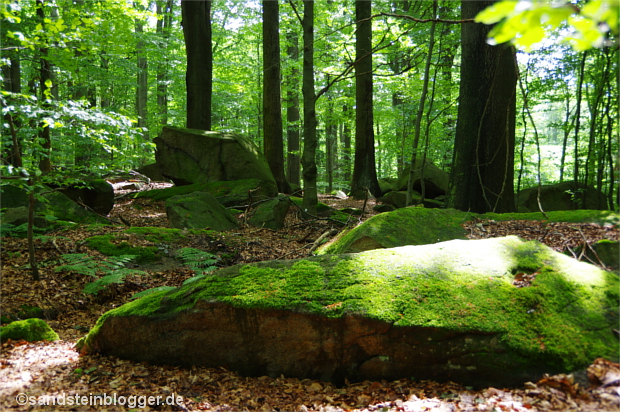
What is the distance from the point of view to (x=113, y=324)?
126 inches

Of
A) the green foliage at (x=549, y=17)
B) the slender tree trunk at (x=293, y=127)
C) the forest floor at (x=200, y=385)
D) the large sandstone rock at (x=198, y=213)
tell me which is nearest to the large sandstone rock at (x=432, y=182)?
the slender tree trunk at (x=293, y=127)

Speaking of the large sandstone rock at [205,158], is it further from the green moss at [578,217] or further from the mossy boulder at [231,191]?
the green moss at [578,217]

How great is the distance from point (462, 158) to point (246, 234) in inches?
165

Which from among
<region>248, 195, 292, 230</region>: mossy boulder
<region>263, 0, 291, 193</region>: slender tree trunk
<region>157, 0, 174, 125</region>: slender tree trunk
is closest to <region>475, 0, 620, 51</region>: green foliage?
<region>248, 195, 292, 230</region>: mossy boulder

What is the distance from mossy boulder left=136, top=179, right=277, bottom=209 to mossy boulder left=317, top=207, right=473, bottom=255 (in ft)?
14.3

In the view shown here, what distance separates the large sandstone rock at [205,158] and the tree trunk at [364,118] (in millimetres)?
3359

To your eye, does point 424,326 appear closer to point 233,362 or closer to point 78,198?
point 233,362

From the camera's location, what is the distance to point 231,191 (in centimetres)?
980

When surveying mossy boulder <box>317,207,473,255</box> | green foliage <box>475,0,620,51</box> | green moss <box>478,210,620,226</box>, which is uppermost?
green foliage <box>475,0,620,51</box>

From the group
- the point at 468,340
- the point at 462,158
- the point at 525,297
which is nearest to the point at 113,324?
the point at 468,340

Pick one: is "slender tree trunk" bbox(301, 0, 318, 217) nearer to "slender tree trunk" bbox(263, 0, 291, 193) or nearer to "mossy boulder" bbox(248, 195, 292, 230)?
"mossy boulder" bbox(248, 195, 292, 230)

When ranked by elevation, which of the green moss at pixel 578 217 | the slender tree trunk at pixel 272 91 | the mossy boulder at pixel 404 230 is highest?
the slender tree trunk at pixel 272 91

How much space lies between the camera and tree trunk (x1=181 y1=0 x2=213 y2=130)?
1167cm

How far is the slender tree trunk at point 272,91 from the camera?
11312 mm
